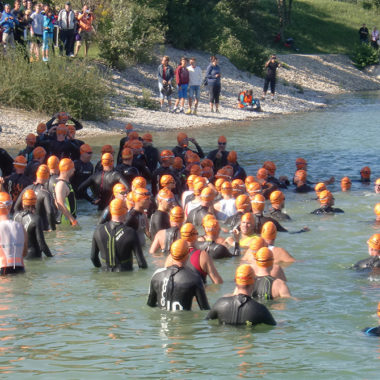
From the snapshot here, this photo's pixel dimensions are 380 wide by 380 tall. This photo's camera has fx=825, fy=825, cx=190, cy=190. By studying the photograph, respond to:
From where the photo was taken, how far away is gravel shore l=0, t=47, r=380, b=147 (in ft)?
92.7

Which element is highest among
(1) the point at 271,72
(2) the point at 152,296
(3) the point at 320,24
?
(3) the point at 320,24

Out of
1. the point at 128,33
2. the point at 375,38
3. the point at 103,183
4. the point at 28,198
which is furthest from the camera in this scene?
the point at 375,38

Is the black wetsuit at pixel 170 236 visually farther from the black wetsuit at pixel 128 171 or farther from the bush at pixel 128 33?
the bush at pixel 128 33

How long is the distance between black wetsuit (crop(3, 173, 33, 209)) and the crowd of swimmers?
19mm

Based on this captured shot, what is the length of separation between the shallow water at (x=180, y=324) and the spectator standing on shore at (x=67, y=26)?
15.1 metres

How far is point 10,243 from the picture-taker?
11852 mm

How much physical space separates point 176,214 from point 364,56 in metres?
47.2

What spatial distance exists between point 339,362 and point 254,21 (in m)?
50.7

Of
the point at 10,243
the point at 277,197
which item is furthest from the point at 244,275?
the point at 277,197

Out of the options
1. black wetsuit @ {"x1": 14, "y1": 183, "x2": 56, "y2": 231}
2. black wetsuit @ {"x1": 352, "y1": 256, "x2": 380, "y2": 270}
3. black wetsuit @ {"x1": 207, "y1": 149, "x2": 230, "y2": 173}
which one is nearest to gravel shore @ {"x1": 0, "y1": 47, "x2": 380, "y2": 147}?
black wetsuit @ {"x1": 207, "y1": 149, "x2": 230, "y2": 173}

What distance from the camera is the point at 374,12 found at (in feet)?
222

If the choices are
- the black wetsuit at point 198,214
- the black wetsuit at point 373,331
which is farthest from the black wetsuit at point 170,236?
the black wetsuit at point 373,331

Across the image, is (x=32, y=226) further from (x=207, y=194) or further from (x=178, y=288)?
(x=178, y=288)

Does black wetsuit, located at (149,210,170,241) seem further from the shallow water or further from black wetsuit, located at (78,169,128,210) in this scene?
black wetsuit, located at (78,169,128,210)
